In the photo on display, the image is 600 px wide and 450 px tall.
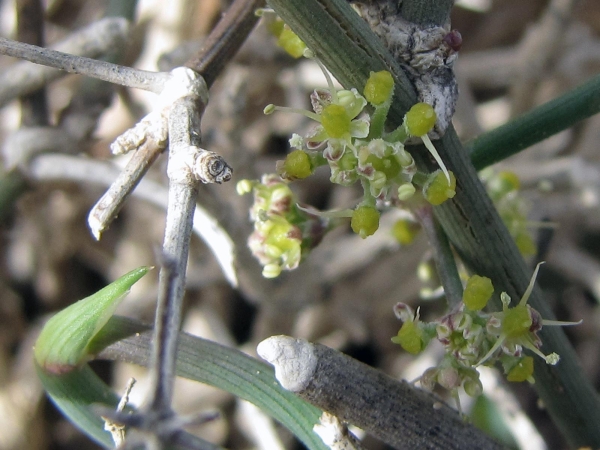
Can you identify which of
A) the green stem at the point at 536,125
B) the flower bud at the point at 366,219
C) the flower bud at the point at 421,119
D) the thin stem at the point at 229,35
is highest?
the thin stem at the point at 229,35

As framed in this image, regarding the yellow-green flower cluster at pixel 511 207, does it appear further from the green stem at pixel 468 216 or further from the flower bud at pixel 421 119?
the flower bud at pixel 421 119

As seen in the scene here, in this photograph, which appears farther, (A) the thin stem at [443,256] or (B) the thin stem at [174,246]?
(A) the thin stem at [443,256]

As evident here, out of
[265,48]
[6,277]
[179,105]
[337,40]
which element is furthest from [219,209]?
[6,277]

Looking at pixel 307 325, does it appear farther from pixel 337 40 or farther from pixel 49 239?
pixel 337 40

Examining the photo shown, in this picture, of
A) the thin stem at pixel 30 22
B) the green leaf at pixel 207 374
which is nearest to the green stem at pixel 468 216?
the green leaf at pixel 207 374

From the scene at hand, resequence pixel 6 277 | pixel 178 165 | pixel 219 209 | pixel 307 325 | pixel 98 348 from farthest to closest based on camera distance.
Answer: pixel 6 277
pixel 307 325
pixel 219 209
pixel 98 348
pixel 178 165

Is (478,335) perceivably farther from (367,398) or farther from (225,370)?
(225,370)

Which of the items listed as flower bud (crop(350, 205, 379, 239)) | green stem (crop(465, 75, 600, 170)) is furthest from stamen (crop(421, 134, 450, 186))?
green stem (crop(465, 75, 600, 170))
